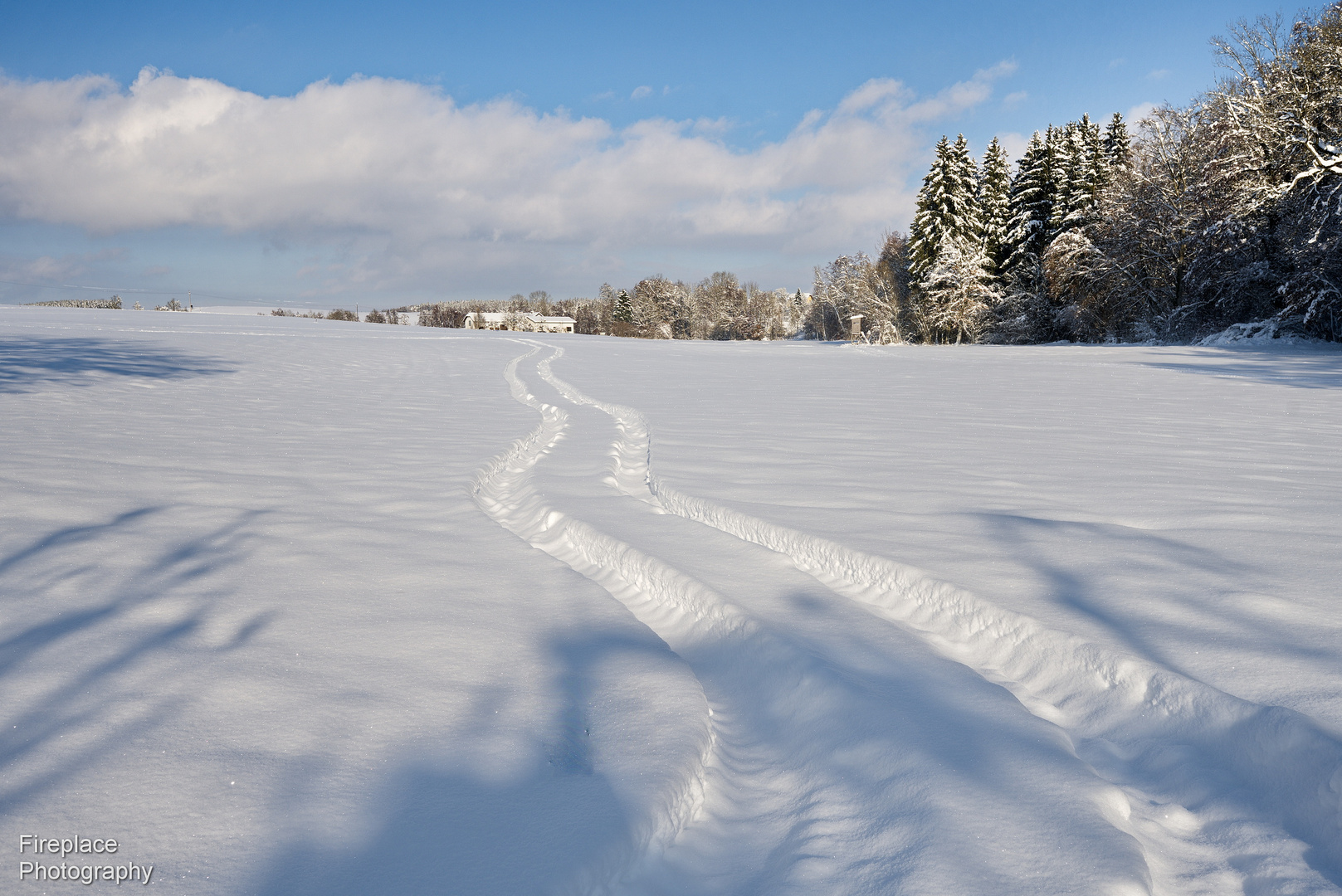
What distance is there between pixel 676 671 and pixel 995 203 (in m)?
41.8

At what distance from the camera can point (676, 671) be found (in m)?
2.57

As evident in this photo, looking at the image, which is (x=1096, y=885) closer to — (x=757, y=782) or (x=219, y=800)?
(x=757, y=782)

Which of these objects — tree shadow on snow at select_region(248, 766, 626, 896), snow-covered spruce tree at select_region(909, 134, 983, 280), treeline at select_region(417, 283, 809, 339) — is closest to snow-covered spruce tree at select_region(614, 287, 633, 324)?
treeline at select_region(417, 283, 809, 339)

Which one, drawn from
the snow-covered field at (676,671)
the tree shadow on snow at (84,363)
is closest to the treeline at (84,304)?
the tree shadow on snow at (84,363)

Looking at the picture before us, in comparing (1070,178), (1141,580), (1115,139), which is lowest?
(1141,580)

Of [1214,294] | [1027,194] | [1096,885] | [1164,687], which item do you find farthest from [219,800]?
[1027,194]

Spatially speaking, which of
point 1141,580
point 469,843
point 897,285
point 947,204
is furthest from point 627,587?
point 897,285

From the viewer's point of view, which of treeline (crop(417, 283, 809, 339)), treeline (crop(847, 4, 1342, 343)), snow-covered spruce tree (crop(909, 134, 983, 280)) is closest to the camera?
treeline (crop(847, 4, 1342, 343))

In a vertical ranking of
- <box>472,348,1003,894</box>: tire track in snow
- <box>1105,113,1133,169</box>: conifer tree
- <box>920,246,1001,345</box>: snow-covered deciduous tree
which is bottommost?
<box>472,348,1003,894</box>: tire track in snow

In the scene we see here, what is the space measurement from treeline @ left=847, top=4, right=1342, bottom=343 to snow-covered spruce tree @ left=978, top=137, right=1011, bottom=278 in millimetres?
92

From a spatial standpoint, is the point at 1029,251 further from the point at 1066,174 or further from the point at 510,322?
the point at 510,322

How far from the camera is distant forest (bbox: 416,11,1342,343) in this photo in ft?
60.3

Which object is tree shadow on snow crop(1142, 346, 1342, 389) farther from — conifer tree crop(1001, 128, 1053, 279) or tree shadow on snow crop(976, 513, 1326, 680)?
conifer tree crop(1001, 128, 1053, 279)

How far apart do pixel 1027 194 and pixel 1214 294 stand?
1318cm
